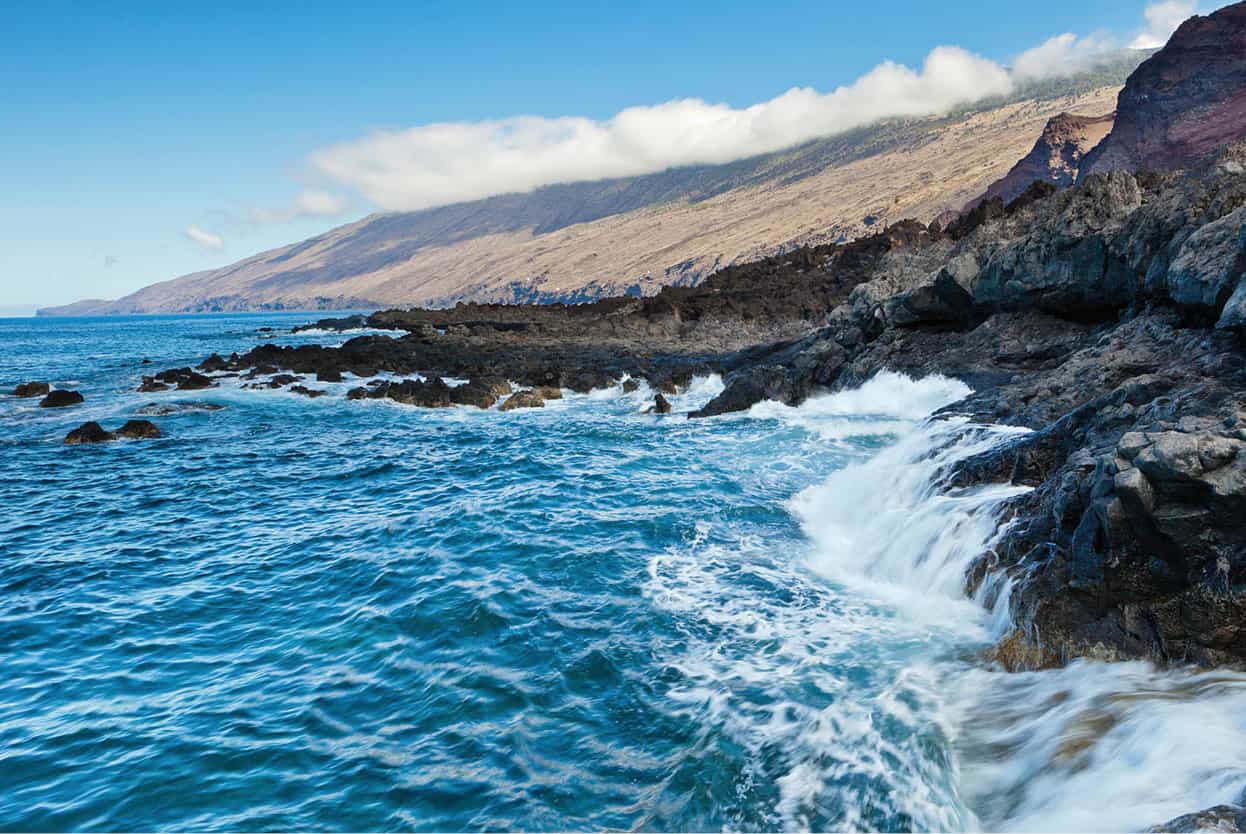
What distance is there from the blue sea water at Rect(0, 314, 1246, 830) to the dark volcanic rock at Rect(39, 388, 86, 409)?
18.8 meters

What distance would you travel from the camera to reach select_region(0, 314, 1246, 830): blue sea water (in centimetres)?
588

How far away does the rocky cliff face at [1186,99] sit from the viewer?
48312mm

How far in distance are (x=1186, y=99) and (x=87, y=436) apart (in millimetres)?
71288

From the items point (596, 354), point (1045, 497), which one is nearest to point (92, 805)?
point (1045, 497)

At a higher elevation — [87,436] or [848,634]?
[87,436]

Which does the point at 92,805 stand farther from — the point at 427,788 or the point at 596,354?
the point at 596,354

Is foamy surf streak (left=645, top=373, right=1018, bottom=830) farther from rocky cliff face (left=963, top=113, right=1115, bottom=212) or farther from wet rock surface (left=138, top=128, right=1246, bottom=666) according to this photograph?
rocky cliff face (left=963, top=113, right=1115, bottom=212)

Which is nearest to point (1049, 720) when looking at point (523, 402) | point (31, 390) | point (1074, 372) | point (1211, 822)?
point (1211, 822)

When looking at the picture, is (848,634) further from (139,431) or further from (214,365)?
(214,365)

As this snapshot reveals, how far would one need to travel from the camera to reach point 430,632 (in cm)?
953

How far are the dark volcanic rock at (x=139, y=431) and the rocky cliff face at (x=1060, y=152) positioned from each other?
70657mm

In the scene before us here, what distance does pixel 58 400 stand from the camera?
3272 cm

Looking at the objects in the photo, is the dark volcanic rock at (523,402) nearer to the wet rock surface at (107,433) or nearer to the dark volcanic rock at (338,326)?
the wet rock surface at (107,433)

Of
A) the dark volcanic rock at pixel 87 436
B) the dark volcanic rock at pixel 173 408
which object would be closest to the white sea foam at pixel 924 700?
the dark volcanic rock at pixel 87 436
